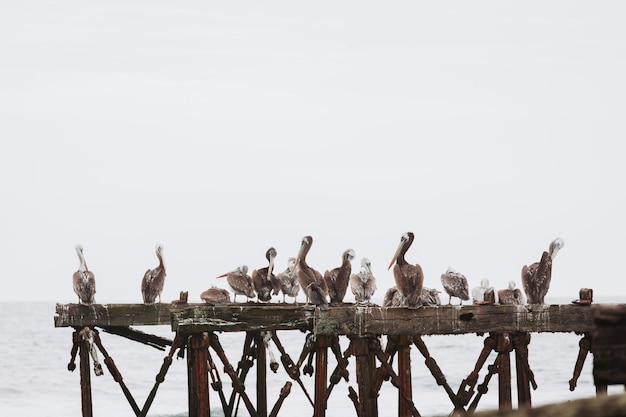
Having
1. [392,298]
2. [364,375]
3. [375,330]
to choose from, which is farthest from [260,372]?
[375,330]

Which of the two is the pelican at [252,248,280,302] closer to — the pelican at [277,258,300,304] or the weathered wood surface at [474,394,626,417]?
the pelican at [277,258,300,304]

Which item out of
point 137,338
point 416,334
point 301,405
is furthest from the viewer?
point 301,405

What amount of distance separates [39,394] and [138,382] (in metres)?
6.36

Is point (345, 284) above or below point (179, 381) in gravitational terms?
above

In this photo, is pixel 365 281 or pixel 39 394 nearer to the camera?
pixel 365 281

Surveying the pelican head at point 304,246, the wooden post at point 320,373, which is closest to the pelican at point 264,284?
the pelican head at point 304,246

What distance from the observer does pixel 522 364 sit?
1697cm

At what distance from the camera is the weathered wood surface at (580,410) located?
4.32 meters

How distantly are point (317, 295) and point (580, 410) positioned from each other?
12447 millimetres

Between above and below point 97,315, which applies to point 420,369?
below

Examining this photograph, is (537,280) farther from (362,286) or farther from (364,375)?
(364,375)

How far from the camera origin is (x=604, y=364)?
5.16m

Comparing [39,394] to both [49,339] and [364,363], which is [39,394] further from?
[49,339]

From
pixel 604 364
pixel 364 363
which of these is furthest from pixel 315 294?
pixel 604 364
